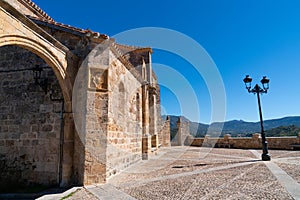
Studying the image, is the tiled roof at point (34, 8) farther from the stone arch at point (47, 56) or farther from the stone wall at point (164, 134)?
the stone wall at point (164, 134)

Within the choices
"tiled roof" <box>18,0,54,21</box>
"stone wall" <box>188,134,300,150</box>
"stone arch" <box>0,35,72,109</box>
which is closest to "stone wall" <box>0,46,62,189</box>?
"stone arch" <box>0,35,72,109</box>

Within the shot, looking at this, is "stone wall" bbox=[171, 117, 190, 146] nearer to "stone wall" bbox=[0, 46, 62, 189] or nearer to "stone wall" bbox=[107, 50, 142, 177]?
"stone wall" bbox=[107, 50, 142, 177]

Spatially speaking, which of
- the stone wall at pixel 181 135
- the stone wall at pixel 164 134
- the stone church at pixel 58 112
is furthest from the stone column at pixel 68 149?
the stone wall at pixel 181 135

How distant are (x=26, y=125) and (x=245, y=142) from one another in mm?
15496

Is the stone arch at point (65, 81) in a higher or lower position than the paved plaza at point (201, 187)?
higher

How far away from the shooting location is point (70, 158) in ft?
17.9

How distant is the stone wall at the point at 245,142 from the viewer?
46.0ft

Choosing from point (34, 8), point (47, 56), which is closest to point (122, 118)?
point (47, 56)

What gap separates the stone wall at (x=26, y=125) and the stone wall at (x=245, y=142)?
14693 millimetres

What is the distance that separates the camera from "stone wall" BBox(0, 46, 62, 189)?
18.5 ft

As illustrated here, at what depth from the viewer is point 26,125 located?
587cm

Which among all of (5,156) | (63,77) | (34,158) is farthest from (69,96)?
(5,156)

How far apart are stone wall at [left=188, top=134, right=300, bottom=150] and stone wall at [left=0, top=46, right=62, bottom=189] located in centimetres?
1469

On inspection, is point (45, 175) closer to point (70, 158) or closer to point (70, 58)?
point (70, 158)
